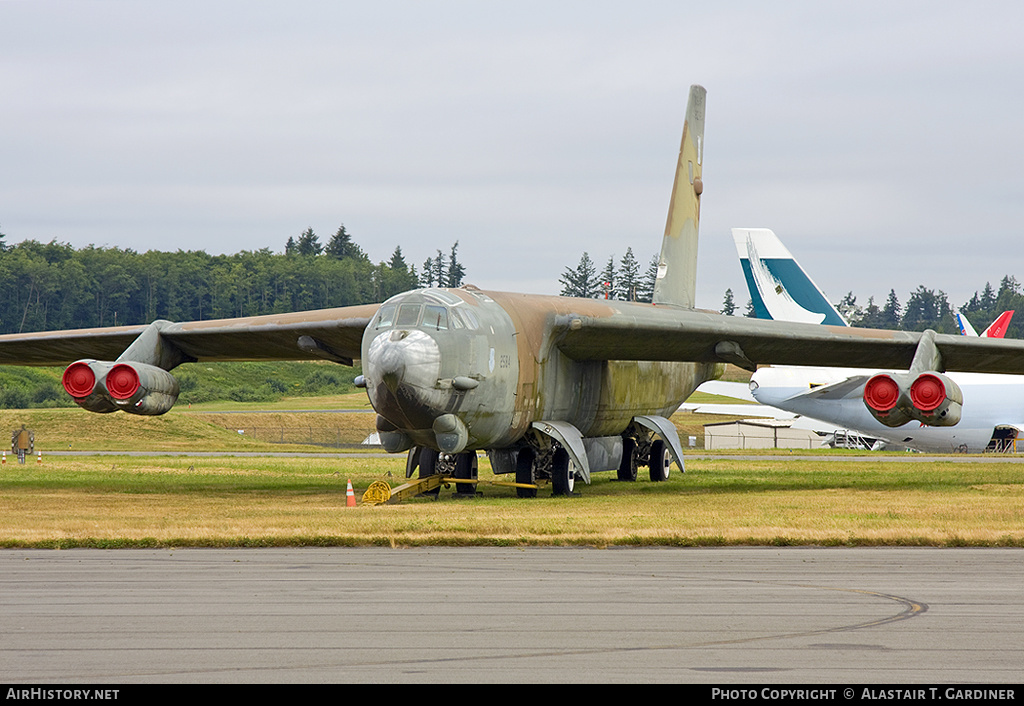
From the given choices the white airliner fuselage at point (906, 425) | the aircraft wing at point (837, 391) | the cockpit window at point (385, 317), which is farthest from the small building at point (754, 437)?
the cockpit window at point (385, 317)

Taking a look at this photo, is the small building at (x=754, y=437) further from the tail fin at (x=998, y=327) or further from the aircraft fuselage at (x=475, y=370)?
the aircraft fuselage at (x=475, y=370)

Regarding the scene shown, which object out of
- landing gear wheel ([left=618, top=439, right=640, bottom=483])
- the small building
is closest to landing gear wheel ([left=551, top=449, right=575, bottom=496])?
landing gear wheel ([left=618, top=439, right=640, bottom=483])

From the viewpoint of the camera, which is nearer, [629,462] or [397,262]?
[629,462]

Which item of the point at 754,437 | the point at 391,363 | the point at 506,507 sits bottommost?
the point at 754,437

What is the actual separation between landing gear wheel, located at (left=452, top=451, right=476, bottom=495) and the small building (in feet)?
146

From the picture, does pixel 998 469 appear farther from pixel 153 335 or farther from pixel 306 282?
pixel 306 282

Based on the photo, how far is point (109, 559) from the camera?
13930 mm

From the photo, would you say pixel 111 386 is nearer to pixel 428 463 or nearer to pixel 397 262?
pixel 428 463

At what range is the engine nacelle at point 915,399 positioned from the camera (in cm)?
2366

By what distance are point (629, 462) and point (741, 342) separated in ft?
18.0

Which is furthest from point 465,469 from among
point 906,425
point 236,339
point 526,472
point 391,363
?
point 906,425

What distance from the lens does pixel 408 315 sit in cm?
2092

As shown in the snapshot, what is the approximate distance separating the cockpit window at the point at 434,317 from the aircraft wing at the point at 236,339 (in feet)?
11.9
